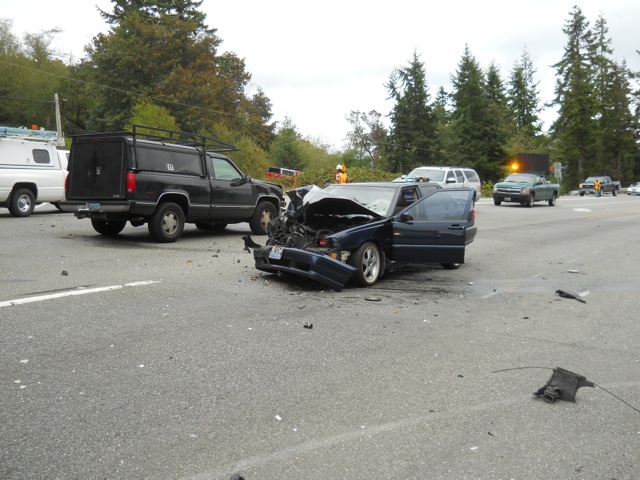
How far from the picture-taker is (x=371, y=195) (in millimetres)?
9539

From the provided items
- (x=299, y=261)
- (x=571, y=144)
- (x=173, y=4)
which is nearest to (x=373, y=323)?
(x=299, y=261)

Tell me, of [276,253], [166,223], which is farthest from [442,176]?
[276,253]

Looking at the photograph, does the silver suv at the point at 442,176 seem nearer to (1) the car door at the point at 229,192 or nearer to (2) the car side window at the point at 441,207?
(1) the car door at the point at 229,192

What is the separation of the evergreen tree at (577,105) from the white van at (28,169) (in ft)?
233

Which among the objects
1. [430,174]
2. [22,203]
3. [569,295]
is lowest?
[569,295]

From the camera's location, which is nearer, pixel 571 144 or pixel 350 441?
pixel 350 441

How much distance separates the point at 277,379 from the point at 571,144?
80506 mm

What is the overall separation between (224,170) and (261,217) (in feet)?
4.98

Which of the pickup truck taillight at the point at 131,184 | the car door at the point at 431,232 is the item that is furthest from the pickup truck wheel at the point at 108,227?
the car door at the point at 431,232

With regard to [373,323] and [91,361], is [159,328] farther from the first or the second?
[373,323]

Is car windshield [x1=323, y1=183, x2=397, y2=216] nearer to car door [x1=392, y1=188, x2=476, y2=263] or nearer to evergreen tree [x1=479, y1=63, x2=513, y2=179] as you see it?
car door [x1=392, y1=188, x2=476, y2=263]

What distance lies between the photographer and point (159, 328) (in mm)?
5742

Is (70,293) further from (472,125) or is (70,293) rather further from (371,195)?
(472,125)

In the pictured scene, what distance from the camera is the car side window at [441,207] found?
9.10 metres
